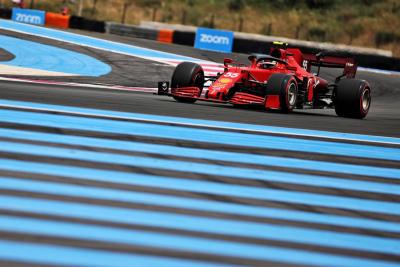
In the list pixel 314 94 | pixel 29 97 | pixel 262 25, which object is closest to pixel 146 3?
pixel 262 25

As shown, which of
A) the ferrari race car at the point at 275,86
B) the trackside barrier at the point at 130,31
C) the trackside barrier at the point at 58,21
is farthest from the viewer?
the trackside barrier at the point at 58,21

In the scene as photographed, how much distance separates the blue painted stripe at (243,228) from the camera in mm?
4770

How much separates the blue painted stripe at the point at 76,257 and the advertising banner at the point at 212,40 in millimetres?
27055

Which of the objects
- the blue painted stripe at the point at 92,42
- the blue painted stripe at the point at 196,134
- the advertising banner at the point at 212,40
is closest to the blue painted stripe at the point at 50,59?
the blue painted stripe at the point at 92,42

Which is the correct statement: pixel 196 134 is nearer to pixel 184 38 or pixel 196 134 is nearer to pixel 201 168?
pixel 201 168

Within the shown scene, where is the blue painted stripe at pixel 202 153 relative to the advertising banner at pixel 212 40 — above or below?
above

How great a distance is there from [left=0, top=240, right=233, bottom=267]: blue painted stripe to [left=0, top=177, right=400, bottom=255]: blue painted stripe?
616 millimetres

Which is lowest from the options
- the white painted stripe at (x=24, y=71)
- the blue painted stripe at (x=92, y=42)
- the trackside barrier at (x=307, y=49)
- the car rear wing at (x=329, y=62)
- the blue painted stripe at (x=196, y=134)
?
the white painted stripe at (x=24, y=71)

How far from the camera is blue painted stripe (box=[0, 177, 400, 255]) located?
477cm

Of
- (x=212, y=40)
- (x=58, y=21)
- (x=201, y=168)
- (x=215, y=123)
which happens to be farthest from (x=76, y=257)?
(x=58, y=21)

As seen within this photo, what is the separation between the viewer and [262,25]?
47.7 metres

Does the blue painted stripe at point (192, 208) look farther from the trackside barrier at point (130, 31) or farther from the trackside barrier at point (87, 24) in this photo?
the trackside barrier at point (87, 24)

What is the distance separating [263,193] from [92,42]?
63.6 ft

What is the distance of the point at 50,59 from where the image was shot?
1944 centimetres
